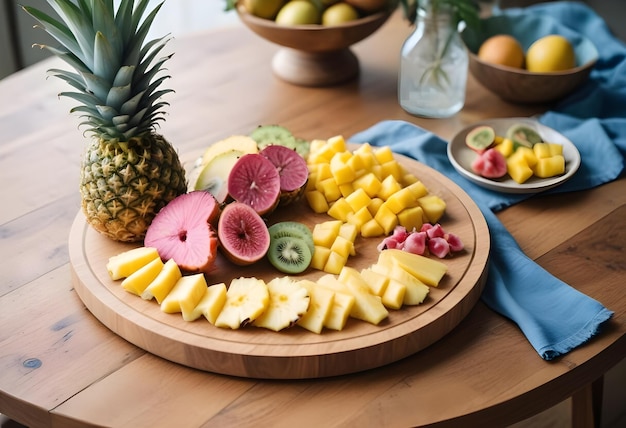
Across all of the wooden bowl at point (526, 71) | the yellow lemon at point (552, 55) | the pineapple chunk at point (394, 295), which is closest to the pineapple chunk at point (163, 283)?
the pineapple chunk at point (394, 295)

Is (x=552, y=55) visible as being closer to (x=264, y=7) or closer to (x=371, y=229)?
(x=264, y=7)

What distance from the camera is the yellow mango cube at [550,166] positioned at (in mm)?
2104

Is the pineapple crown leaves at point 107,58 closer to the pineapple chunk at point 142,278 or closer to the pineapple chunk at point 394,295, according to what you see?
the pineapple chunk at point 142,278

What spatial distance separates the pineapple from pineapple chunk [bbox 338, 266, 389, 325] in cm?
48

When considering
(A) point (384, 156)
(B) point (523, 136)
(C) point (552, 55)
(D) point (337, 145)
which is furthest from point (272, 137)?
(C) point (552, 55)

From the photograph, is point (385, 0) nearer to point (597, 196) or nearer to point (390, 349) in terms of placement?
point (597, 196)

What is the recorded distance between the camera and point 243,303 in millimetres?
1550

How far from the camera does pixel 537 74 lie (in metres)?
2.44

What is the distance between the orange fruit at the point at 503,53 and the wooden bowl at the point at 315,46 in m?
0.35

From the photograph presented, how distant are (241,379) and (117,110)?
0.64m

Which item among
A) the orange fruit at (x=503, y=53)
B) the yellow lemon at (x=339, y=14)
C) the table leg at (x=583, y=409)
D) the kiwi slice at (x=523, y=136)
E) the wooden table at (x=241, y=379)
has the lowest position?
the table leg at (x=583, y=409)

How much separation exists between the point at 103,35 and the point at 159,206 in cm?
41

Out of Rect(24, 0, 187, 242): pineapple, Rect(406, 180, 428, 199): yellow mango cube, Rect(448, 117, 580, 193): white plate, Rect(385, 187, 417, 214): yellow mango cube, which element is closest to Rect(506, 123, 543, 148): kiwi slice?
Rect(448, 117, 580, 193): white plate

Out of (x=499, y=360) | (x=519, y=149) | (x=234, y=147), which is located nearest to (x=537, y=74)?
(x=519, y=149)
